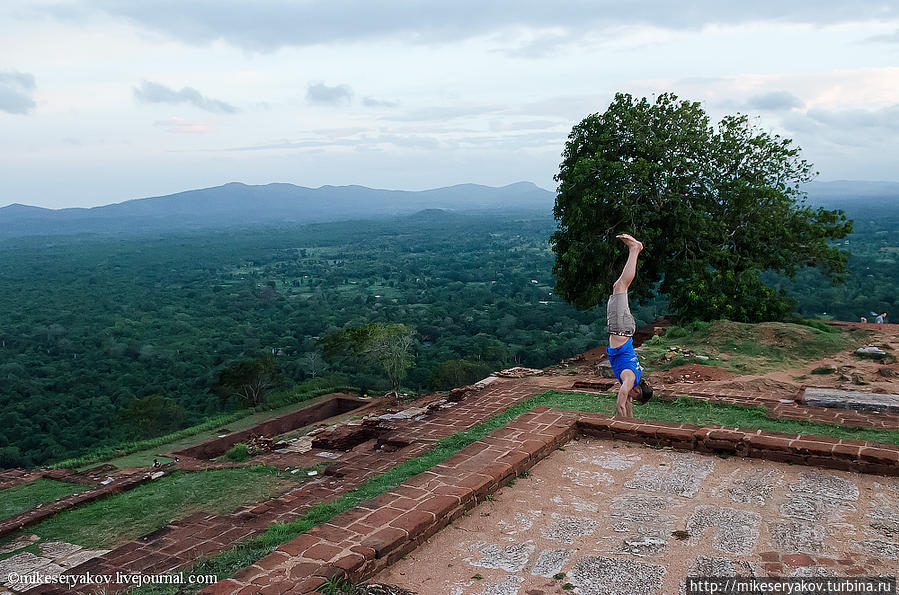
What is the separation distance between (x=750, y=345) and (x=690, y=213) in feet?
11.8

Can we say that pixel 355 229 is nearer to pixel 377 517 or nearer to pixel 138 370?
pixel 138 370

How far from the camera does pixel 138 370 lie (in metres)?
30.9

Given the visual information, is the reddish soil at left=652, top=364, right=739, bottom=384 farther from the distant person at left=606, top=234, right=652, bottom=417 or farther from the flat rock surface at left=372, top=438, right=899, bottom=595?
the flat rock surface at left=372, top=438, right=899, bottom=595

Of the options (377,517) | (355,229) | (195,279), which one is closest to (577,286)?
(377,517)

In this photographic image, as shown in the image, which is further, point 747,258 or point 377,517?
point 747,258

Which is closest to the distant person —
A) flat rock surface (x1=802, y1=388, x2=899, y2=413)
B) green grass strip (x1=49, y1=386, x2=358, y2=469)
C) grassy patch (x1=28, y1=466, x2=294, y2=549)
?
flat rock surface (x1=802, y1=388, x2=899, y2=413)

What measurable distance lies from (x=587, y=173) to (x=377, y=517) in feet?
33.4

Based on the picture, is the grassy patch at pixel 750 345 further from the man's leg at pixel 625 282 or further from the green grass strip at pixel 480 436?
the man's leg at pixel 625 282

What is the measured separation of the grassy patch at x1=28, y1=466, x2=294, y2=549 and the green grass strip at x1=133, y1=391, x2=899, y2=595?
1.86 meters

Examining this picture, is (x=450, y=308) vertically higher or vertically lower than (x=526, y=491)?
lower

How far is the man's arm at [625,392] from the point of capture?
15.4 feet

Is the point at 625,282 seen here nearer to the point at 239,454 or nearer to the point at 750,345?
the point at 750,345

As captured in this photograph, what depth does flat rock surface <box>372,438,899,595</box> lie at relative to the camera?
2.77m

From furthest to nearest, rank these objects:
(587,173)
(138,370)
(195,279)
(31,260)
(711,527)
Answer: (31,260) < (195,279) < (138,370) < (587,173) < (711,527)
